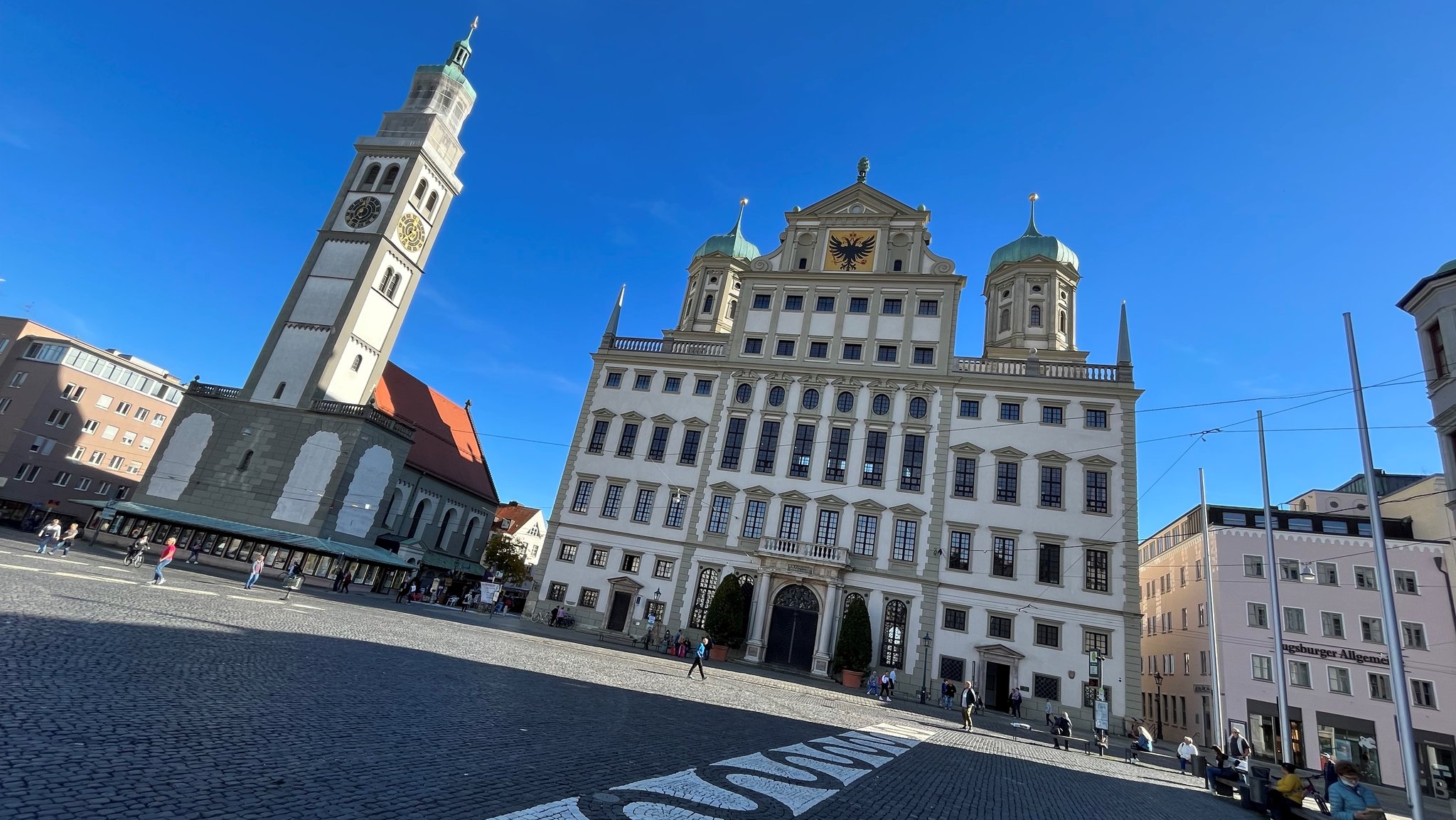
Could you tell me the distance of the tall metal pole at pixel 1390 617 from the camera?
38.5ft

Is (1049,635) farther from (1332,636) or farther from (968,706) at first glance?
(1332,636)

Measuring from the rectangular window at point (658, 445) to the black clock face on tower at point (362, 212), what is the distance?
25017 millimetres

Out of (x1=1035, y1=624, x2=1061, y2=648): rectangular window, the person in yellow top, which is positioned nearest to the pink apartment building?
(x1=1035, y1=624, x2=1061, y2=648): rectangular window

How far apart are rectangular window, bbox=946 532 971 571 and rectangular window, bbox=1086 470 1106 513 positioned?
5.82 m

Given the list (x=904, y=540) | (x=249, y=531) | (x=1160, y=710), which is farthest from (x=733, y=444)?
(x=1160, y=710)

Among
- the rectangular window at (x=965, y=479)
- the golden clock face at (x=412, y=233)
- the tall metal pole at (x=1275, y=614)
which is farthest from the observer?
the golden clock face at (x=412, y=233)

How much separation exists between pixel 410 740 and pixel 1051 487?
32.0 m

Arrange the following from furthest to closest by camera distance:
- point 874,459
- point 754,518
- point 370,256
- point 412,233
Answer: point 412,233
point 370,256
point 754,518
point 874,459

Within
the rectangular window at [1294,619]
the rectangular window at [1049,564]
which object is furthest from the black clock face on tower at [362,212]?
the rectangular window at [1294,619]

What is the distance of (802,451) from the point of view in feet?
119

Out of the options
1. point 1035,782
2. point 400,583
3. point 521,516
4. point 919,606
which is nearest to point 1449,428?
point 1035,782

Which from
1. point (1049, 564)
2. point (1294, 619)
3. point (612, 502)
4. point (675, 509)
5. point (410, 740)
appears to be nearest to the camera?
point (410, 740)

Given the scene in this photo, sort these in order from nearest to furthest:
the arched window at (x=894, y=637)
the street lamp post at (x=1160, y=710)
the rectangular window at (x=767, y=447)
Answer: the arched window at (x=894, y=637) → the rectangular window at (x=767, y=447) → the street lamp post at (x=1160, y=710)

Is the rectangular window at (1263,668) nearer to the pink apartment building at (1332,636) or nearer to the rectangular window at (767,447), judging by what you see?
the pink apartment building at (1332,636)
